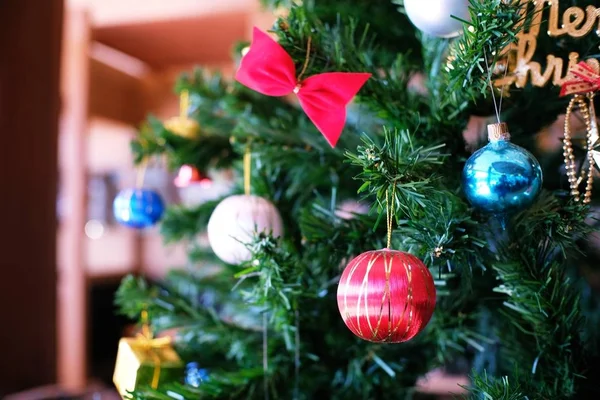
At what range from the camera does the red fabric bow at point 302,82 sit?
13.6 inches

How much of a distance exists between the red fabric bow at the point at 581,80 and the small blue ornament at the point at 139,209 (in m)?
0.44

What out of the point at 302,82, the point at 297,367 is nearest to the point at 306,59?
the point at 302,82

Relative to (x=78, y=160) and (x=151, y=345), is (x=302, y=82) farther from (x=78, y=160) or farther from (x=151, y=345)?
(x=78, y=160)

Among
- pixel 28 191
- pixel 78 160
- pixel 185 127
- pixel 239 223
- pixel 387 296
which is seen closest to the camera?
pixel 387 296

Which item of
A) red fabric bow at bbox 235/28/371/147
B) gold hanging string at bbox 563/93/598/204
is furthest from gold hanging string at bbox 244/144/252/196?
gold hanging string at bbox 563/93/598/204

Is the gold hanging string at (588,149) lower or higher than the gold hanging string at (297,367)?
higher

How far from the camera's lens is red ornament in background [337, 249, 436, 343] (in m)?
0.29

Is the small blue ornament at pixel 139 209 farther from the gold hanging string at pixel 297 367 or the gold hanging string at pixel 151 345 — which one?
the gold hanging string at pixel 297 367

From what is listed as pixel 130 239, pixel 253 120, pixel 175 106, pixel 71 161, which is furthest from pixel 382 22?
pixel 130 239

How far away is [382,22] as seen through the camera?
507 mm

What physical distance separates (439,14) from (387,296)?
0.62ft

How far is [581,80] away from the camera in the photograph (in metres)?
0.35

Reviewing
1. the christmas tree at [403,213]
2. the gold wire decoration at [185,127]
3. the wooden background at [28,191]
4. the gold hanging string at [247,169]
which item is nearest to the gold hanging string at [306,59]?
the christmas tree at [403,213]

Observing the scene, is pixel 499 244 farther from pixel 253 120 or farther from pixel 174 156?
pixel 174 156
